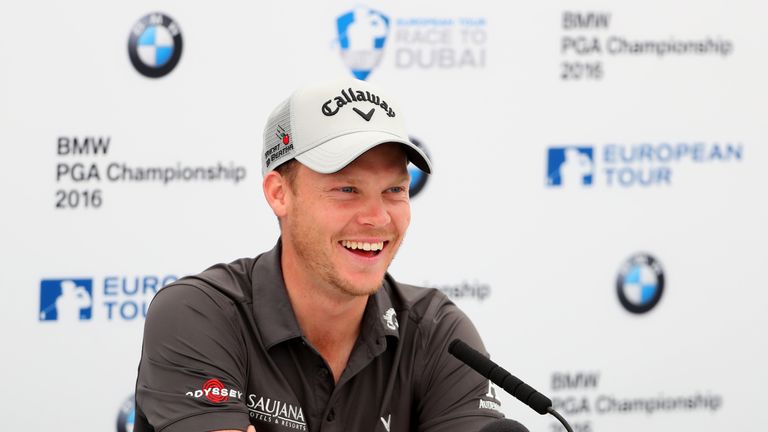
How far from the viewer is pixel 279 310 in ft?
6.03

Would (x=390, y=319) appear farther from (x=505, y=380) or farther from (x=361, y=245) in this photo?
(x=505, y=380)

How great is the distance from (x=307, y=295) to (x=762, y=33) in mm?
2302

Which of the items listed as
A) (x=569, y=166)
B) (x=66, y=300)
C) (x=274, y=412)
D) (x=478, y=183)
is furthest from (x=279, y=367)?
(x=569, y=166)

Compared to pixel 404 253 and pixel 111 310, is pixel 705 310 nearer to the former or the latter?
pixel 404 253

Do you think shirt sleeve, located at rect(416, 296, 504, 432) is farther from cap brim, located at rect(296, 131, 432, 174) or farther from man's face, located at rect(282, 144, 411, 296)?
cap brim, located at rect(296, 131, 432, 174)

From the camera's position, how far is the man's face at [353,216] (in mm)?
1782

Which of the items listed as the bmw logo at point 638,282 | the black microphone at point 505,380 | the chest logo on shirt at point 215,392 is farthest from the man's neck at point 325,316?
the bmw logo at point 638,282

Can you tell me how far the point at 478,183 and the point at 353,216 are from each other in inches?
61.4

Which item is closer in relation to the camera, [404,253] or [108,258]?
[108,258]

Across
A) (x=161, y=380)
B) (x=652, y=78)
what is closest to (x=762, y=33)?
(x=652, y=78)

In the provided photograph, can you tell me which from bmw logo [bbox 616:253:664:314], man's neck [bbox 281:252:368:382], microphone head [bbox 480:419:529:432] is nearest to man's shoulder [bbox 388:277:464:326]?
man's neck [bbox 281:252:368:382]

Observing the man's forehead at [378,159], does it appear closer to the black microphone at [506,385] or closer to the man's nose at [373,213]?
the man's nose at [373,213]

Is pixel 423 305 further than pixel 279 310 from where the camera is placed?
Yes

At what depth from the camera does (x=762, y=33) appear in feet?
11.6
